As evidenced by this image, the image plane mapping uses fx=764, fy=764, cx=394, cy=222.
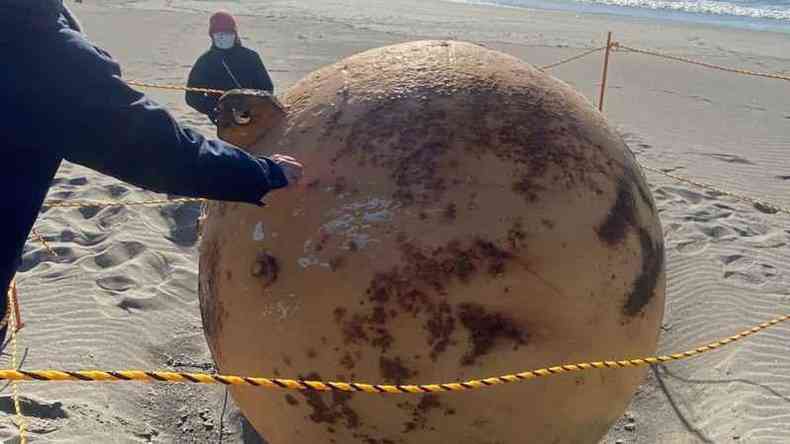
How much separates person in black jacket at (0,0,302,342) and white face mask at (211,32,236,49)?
4036mm

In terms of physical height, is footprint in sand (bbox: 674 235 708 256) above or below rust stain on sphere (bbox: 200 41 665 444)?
below

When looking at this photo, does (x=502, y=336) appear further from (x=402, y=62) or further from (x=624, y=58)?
(x=624, y=58)

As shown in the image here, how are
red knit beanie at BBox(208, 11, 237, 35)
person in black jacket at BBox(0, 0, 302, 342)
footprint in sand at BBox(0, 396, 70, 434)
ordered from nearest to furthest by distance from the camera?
person in black jacket at BBox(0, 0, 302, 342) < footprint in sand at BBox(0, 396, 70, 434) < red knit beanie at BBox(208, 11, 237, 35)

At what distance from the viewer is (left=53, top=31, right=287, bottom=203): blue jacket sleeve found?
1.82 metres

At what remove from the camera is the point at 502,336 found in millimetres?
2225

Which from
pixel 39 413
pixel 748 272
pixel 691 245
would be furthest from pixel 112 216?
pixel 748 272

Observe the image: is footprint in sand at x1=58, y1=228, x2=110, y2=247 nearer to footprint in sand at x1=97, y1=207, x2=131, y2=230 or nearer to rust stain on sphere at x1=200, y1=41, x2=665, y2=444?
footprint in sand at x1=97, y1=207, x2=131, y2=230

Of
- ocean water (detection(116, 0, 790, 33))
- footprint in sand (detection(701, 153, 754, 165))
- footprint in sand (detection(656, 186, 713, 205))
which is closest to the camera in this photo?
footprint in sand (detection(656, 186, 713, 205))

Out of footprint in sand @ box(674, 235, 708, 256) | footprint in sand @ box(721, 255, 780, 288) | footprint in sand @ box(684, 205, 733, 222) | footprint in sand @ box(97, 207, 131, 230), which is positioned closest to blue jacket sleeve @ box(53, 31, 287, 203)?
footprint in sand @ box(97, 207, 131, 230)

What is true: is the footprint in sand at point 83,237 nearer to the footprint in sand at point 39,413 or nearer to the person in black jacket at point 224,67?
the person in black jacket at point 224,67

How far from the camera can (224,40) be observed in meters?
6.00

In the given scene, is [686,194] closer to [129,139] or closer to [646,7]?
[129,139]

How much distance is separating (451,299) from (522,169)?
47cm

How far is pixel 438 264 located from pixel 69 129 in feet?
3.42
